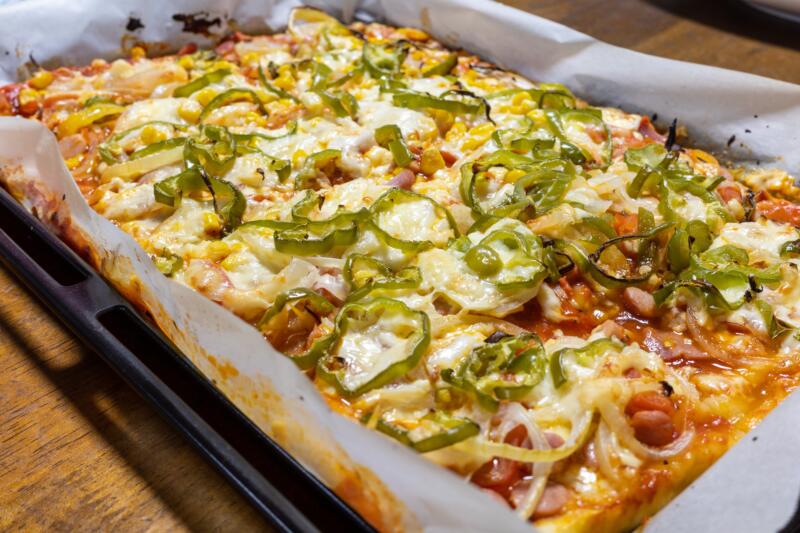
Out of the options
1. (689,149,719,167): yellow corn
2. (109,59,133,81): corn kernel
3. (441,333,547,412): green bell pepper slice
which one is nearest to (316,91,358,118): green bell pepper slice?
(109,59,133,81): corn kernel

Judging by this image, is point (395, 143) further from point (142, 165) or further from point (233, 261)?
point (142, 165)

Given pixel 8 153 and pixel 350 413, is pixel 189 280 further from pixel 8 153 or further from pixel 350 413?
pixel 8 153

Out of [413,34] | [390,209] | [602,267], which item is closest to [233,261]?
[390,209]

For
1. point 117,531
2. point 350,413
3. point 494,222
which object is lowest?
point 117,531

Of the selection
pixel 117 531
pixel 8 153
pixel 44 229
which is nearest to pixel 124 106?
pixel 8 153

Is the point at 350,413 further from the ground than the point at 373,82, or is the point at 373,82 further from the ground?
the point at 373,82

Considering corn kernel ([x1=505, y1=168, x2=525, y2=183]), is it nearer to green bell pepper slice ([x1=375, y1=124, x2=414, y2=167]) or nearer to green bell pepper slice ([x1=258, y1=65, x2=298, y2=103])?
green bell pepper slice ([x1=375, y1=124, x2=414, y2=167])
